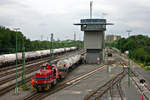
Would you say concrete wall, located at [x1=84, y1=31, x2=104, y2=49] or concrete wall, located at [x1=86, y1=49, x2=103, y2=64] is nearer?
concrete wall, located at [x1=84, y1=31, x2=104, y2=49]

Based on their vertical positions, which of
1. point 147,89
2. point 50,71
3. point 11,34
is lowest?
point 147,89

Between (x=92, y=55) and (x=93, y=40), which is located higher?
(x=93, y=40)

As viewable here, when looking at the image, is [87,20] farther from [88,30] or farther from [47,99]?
[47,99]

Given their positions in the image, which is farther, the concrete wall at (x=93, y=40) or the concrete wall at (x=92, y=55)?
the concrete wall at (x=92, y=55)

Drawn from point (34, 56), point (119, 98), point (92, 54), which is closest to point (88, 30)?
point (92, 54)

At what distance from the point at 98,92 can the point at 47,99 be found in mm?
7933

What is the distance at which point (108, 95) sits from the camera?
25.9 metres

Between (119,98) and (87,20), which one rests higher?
(87,20)

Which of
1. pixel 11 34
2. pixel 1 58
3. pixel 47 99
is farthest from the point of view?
pixel 11 34

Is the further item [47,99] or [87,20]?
[87,20]

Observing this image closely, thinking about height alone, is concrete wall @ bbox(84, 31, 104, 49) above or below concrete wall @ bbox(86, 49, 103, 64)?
above

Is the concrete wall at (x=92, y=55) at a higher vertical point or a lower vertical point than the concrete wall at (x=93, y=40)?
lower

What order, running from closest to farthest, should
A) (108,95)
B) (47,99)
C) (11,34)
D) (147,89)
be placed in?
1. (47,99)
2. (108,95)
3. (147,89)
4. (11,34)

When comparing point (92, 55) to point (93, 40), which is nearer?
point (93, 40)
